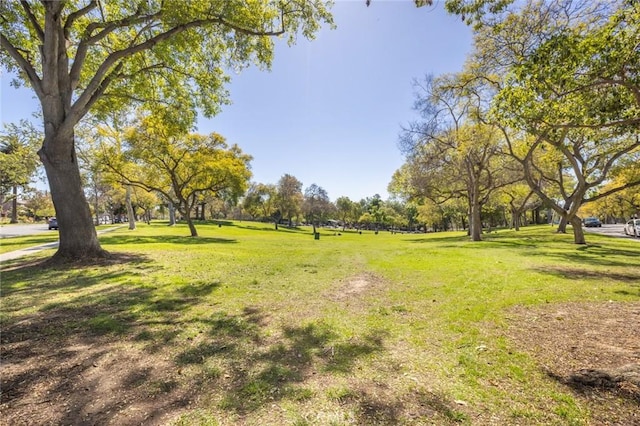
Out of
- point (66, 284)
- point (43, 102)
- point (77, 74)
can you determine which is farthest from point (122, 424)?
point (77, 74)

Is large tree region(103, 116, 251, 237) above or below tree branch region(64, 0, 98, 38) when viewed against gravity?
below

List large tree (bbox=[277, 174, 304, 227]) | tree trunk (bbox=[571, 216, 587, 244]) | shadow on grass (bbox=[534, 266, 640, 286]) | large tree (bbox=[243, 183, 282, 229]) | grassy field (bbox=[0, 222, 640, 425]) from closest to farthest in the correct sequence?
1. grassy field (bbox=[0, 222, 640, 425])
2. shadow on grass (bbox=[534, 266, 640, 286])
3. tree trunk (bbox=[571, 216, 587, 244])
4. large tree (bbox=[277, 174, 304, 227])
5. large tree (bbox=[243, 183, 282, 229])

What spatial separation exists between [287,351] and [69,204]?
952cm

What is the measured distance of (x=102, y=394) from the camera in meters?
3.11

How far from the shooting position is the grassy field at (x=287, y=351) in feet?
9.48

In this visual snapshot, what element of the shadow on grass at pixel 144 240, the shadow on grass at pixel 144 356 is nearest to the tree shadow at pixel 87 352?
the shadow on grass at pixel 144 356

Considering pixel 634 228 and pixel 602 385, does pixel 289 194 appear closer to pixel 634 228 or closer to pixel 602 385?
pixel 634 228

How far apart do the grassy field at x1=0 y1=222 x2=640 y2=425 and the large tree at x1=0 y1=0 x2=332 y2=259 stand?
301 centimetres

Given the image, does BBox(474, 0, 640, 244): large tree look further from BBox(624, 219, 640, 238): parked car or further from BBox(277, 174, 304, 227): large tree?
BBox(277, 174, 304, 227): large tree

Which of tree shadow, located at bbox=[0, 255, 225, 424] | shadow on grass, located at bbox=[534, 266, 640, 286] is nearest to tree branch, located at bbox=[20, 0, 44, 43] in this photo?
tree shadow, located at bbox=[0, 255, 225, 424]

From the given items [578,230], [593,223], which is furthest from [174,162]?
[593,223]

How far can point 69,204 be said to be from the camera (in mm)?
9586

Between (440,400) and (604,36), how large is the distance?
26.6ft

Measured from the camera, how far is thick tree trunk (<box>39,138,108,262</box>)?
937 cm
